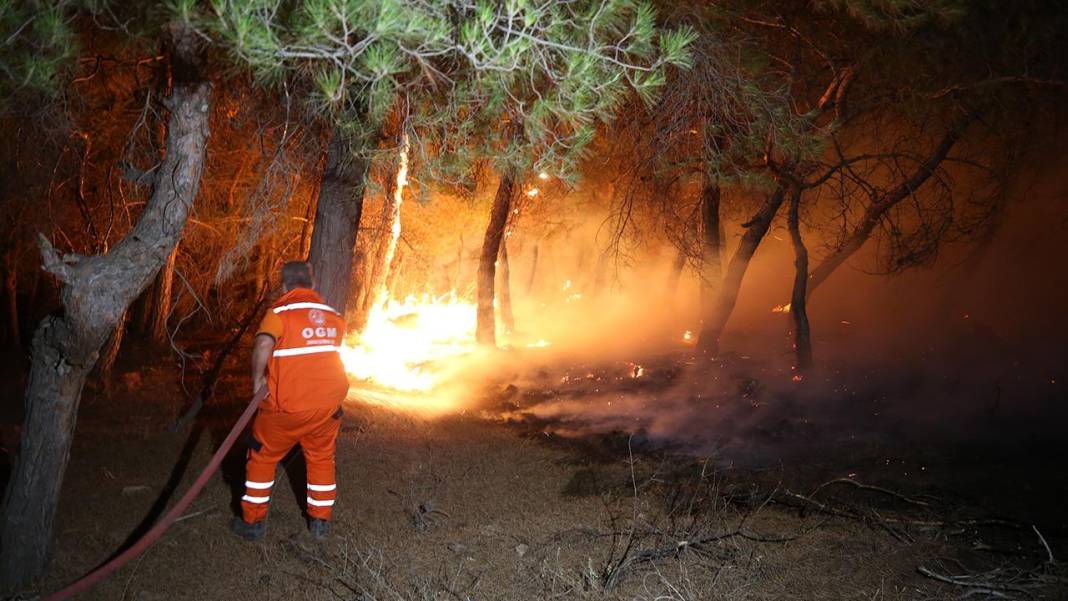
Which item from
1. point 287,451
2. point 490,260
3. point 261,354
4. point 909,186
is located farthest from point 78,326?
point 909,186

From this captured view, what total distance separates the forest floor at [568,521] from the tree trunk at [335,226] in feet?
5.44

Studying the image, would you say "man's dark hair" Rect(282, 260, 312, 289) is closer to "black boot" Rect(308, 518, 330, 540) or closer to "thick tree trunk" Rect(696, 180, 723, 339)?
"black boot" Rect(308, 518, 330, 540)

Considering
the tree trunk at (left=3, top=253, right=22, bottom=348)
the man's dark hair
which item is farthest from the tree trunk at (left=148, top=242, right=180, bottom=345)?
the man's dark hair

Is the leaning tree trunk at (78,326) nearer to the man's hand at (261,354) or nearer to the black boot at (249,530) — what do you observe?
the man's hand at (261,354)

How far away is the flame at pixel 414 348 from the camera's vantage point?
1247 cm

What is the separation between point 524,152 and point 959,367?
12575 millimetres

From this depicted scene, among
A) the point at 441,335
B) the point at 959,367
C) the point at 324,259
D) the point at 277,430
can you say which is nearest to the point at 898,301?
the point at 959,367

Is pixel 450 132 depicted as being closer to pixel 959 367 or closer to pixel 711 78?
pixel 711 78

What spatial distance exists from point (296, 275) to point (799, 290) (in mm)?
8955

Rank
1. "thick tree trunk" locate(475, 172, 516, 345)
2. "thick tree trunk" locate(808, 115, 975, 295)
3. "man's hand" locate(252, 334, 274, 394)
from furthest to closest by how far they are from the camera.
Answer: "thick tree trunk" locate(475, 172, 516, 345) < "thick tree trunk" locate(808, 115, 975, 295) < "man's hand" locate(252, 334, 274, 394)

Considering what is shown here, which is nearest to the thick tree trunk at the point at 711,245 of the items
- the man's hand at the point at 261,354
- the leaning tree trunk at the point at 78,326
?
the man's hand at the point at 261,354

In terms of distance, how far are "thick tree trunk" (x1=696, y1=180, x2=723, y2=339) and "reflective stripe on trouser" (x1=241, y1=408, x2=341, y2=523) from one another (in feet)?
26.3

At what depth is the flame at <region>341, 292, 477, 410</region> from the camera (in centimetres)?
1247

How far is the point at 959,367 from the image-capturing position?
15.5 meters
